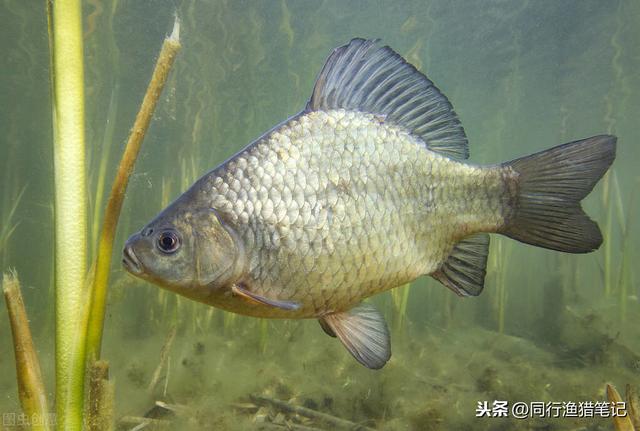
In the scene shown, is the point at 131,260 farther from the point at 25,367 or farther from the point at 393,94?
the point at 393,94

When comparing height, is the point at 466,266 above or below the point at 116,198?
below

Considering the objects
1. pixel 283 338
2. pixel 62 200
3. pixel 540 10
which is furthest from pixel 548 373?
pixel 540 10

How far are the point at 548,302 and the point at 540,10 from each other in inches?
409

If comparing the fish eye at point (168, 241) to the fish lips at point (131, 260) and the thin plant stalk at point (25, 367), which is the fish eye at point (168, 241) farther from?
the thin plant stalk at point (25, 367)

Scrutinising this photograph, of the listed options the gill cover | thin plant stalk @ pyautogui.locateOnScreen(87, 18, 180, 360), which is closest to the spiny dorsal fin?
the gill cover

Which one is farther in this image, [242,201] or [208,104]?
[208,104]

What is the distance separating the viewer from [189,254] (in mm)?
1660

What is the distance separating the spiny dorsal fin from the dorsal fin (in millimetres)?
457

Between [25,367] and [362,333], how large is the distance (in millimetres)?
1500

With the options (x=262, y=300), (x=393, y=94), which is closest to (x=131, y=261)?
(x=262, y=300)

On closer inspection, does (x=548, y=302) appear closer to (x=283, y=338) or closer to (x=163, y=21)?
(x=283, y=338)

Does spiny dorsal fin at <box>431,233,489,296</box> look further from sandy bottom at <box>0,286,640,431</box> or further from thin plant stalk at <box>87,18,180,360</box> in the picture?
sandy bottom at <box>0,286,640,431</box>

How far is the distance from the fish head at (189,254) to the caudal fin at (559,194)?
1.34 metres

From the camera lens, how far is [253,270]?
168cm
